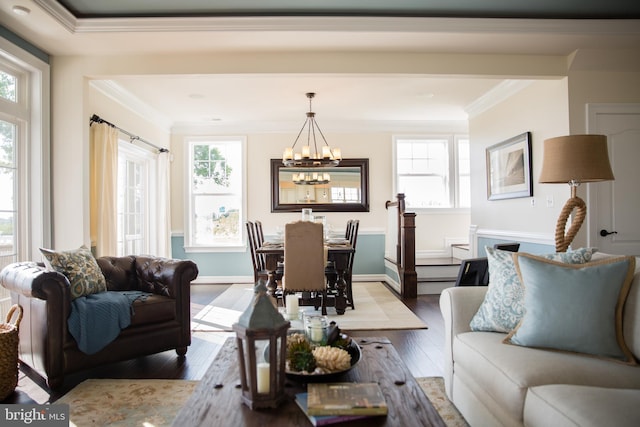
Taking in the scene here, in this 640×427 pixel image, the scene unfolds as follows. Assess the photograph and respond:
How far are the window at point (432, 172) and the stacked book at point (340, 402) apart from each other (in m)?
5.73

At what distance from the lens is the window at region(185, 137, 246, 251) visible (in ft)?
22.7

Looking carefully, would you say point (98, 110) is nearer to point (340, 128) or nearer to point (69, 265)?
point (69, 265)

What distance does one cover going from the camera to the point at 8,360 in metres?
2.53

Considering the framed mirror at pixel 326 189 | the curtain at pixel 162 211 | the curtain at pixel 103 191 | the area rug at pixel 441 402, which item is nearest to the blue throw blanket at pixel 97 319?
the curtain at pixel 103 191

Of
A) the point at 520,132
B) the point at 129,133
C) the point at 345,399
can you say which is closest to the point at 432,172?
the point at 520,132

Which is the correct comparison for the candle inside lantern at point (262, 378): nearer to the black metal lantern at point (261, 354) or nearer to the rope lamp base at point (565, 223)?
the black metal lantern at point (261, 354)

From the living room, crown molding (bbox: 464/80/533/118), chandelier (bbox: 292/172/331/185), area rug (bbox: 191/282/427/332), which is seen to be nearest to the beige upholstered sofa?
area rug (bbox: 191/282/427/332)

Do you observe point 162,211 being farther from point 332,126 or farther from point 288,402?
point 288,402

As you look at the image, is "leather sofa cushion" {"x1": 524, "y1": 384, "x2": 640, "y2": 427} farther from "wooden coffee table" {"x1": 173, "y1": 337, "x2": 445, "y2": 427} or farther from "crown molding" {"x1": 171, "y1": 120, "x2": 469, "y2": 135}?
"crown molding" {"x1": 171, "y1": 120, "x2": 469, "y2": 135}

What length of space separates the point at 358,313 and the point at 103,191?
3.01 metres

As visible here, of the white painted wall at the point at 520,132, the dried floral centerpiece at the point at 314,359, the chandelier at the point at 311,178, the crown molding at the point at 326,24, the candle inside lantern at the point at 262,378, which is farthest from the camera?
the chandelier at the point at 311,178

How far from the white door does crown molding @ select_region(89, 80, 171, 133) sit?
4954 millimetres

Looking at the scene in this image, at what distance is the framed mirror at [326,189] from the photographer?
6.87 meters

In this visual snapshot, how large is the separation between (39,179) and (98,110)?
123cm
